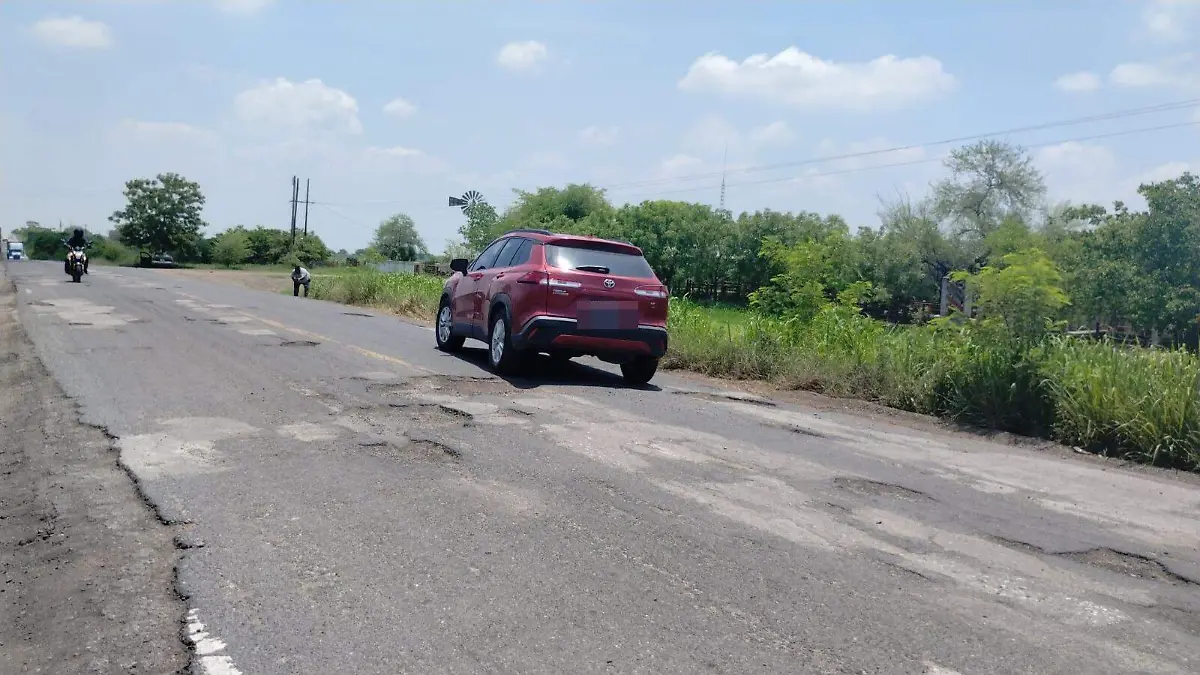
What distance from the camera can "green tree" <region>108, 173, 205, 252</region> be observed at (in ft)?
318

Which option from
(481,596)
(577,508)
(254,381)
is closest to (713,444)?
(577,508)

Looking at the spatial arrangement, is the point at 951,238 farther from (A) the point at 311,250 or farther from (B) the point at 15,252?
(B) the point at 15,252

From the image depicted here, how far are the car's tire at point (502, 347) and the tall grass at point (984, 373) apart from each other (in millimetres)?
3511

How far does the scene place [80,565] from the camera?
4.39 metres

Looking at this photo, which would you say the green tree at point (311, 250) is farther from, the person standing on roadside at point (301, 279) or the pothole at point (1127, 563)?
the pothole at point (1127, 563)

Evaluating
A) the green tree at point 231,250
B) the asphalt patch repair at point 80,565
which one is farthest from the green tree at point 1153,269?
the green tree at point 231,250

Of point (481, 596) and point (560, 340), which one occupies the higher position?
point (560, 340)

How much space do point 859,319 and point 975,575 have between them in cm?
899

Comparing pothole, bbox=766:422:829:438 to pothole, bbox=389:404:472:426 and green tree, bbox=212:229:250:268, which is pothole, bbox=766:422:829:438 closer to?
pothole, bbox=389:404:472:426

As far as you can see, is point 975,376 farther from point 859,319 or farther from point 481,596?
point 481,596

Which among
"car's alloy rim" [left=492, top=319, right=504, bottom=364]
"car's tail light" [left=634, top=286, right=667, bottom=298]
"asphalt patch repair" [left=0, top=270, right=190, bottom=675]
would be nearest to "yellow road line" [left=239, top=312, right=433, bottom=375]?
"car's alloy rim" [left=492, top=319, right=504, bottom=364]

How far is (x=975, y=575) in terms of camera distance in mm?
4562

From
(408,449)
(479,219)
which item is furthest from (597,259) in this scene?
(479,219)

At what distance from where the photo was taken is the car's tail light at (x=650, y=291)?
10.7 m
